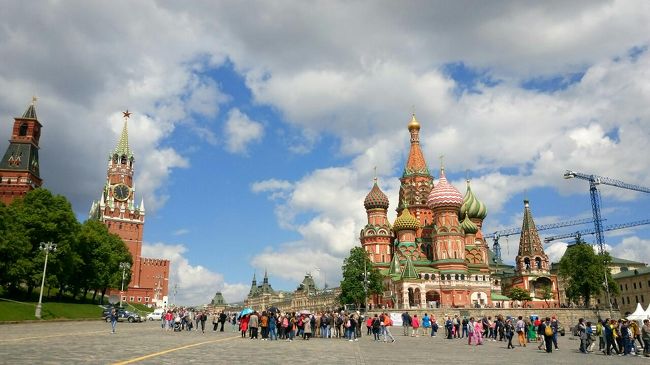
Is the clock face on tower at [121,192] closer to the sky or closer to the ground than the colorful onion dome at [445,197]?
closer to the sky

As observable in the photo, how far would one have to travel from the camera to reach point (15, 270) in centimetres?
4759

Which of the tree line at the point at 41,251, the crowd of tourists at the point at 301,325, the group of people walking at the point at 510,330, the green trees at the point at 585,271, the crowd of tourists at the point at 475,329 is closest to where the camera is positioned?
the crowd of tourists at the point at 475,329

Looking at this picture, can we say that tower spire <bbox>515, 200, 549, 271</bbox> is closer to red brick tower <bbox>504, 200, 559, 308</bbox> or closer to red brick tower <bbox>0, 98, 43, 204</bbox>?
red brick tower <bbox>504, 200, 559, 308</bbox>

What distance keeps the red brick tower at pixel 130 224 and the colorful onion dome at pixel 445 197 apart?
77236 mm

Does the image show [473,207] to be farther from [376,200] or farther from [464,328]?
[464,328]

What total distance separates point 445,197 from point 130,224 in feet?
276

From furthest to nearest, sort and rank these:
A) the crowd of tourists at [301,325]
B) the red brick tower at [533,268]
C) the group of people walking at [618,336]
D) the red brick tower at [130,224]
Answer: the red brick tower at [130,224]
the red brick tower at [533,268]
the crowd of tourists at [301,325]
the group of people walking at [618,336]

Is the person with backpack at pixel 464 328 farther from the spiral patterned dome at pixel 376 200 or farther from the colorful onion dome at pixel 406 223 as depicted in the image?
the spiral patterned dome at pixel 376 200

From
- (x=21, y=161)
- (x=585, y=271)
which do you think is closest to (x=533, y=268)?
(x=585, y=271)

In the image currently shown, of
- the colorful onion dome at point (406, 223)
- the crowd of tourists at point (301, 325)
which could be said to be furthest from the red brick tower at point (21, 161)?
the crowd of tourists at point (301, 325)

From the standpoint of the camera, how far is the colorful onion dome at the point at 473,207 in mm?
102938

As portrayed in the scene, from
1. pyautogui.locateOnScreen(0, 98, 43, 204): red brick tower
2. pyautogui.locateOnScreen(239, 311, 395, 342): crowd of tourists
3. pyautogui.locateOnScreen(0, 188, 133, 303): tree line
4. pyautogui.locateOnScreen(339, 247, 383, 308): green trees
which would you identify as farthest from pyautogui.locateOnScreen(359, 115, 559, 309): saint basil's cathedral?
pyautogui.locateOnScreen(0, 98, 43, 204): red brick tower

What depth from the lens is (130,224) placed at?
430 ft

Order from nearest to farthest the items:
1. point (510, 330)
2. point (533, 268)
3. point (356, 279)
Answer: point (510, 330) < point (356, 279) < point (533, 268)
